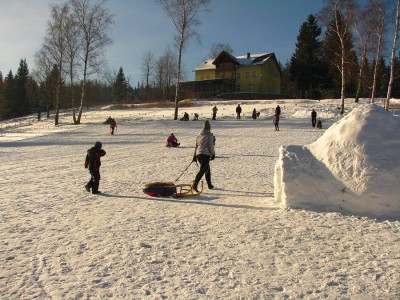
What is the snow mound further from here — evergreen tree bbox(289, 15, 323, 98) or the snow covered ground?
evergreen tree bbox(289, 15, 323, 98)

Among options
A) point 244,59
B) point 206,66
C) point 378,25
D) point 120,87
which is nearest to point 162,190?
point 378,25

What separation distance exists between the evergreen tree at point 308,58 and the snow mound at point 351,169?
44363 millimetres

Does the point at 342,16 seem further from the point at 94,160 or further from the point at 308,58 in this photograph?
the point at 94,160

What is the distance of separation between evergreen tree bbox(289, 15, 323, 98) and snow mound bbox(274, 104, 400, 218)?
44363mm

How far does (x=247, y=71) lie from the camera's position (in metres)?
61.2

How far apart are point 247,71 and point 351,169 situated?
57147 millimetres

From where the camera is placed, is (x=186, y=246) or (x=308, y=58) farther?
(x=308, y=58)

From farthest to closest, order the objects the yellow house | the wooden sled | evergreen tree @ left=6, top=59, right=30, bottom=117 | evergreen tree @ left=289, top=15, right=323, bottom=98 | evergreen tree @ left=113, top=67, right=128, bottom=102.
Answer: evergreen tree @ left=113, top=67, right=128, bottom=102
evergreen tree @ left=6, top=59, right=30, bottom=117
the yellow house
evergreen tree @ left=289, top=15, right=323, bottom=98
the wooden sled

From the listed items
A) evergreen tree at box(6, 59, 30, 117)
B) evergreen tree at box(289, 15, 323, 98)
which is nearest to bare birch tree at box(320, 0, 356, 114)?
evergreen tree at box(289, 15, 323, 98)

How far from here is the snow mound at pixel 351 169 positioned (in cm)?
588

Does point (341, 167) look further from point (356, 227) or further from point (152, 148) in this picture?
point (152, 148)

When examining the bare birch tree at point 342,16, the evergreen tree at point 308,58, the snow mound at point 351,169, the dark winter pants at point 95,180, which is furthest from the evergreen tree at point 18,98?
the snow mound at point 351,169

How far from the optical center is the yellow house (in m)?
59.6

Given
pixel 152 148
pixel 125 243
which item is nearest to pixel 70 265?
pixel 125 243
